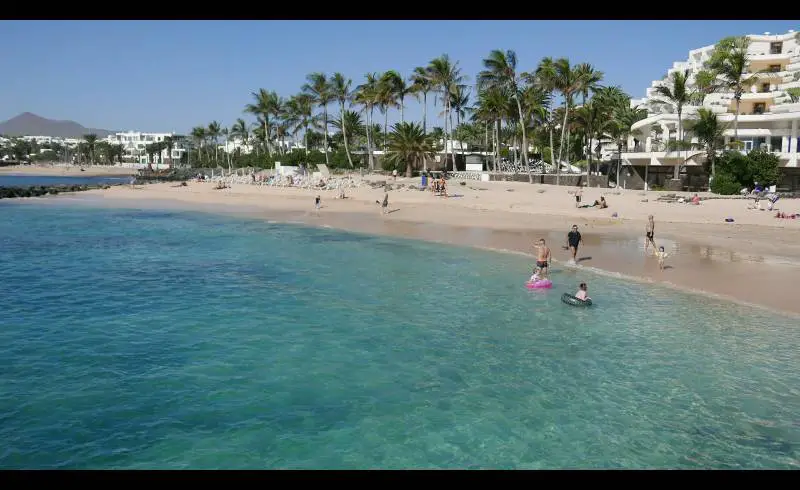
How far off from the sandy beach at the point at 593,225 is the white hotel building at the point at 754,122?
9.08m

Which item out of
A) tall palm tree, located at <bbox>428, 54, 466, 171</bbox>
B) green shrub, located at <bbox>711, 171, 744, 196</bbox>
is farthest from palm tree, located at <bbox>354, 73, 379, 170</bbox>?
green shrub, located at <bbox>711, 171, 744, 196</bbox>

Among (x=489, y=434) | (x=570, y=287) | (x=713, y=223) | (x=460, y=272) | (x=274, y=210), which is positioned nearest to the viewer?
(x=489, y=434)

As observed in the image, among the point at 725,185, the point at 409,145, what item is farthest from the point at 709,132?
the point at 409,145

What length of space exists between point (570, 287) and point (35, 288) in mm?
16039

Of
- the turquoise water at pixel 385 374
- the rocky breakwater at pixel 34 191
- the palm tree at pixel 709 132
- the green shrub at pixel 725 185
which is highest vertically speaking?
the palm tree at pixel 709 132

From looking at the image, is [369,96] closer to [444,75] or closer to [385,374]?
[444,75]

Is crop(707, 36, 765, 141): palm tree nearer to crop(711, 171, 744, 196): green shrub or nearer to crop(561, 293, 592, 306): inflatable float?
crop(711, 171, 744, 196): green shrub

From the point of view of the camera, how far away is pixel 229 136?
133 meters

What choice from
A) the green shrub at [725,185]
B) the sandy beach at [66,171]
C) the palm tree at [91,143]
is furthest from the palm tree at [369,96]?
the palm tree at [91,143]

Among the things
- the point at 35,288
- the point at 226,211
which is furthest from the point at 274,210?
the point at 35,288

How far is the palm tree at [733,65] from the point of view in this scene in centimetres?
4088

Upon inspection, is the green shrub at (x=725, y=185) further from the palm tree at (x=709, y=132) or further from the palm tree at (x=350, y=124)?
the palm tree at (x=350, y=124)

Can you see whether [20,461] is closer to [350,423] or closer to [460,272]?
[350,423]
